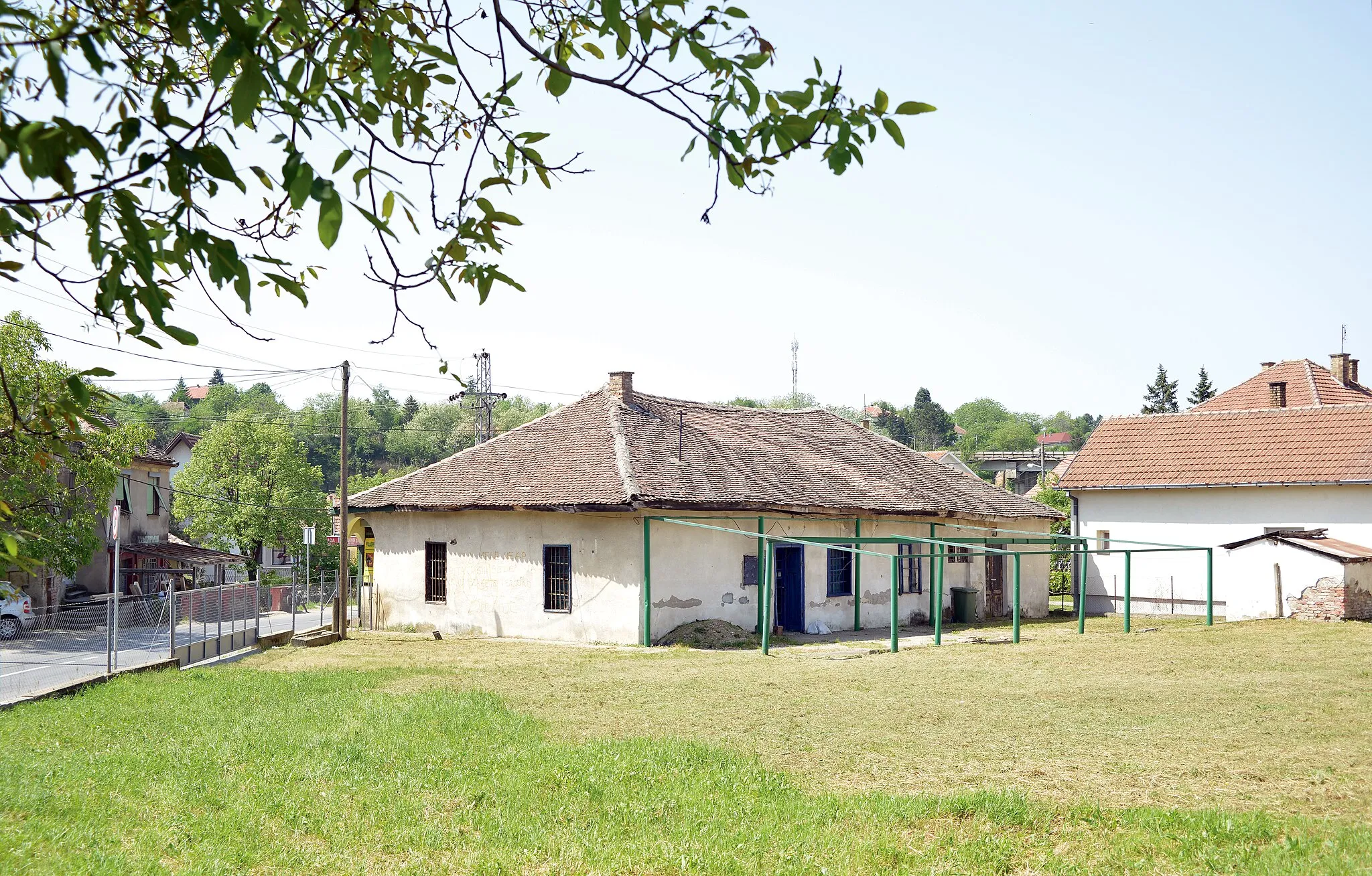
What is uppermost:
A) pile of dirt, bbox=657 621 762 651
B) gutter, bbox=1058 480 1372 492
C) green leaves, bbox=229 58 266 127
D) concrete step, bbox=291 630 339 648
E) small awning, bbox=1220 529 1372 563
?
green leaves, bbox=229 58 266 127

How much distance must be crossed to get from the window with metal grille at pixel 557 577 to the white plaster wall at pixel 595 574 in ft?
0.47

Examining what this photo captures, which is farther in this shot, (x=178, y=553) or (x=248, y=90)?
(x=178, y=553)

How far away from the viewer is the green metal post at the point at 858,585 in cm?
2566

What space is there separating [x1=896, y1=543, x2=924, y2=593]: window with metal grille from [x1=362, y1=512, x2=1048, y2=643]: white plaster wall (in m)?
0.21

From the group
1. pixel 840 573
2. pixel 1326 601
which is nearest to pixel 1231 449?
pixel 1326 601

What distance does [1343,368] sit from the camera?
41.4 m

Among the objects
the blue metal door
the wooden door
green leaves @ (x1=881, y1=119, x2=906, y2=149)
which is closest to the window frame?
the blue metal door

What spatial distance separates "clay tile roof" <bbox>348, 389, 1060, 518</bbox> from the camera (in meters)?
23.6

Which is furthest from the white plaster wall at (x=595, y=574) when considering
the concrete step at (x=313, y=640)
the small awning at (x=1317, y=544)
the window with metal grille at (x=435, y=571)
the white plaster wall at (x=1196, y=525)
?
the small awning at (x=1317, y=544)

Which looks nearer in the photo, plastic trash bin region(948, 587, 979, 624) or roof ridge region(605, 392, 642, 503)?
roof ridge region(605, 392, 642, 503)

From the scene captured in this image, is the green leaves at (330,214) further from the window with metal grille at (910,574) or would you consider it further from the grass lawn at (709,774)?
the window with metal grille at (910,574)

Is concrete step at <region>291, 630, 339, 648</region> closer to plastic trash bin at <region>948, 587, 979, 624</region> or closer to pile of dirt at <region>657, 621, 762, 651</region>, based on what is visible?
pile of dirt at <region>657, 621, 762, 651</region>

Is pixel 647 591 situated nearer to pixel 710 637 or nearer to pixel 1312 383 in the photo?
pixel 710 637

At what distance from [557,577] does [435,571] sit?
12.2ft
